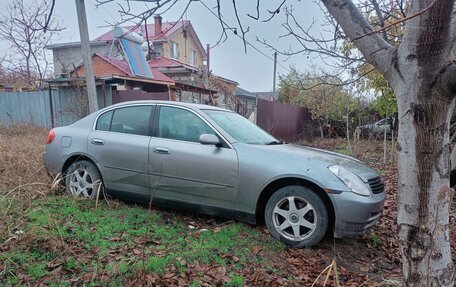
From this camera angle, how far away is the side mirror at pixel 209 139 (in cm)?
403

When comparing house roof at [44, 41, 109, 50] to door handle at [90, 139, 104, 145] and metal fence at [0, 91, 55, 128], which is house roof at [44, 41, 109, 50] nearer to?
metal fence at [0, 91, 55, 128]

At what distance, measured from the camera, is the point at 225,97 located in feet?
68.8

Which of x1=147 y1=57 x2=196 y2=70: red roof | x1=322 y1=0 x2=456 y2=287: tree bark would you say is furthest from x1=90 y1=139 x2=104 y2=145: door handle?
x1=147 y1=57 x2=196 y2=70: red roof

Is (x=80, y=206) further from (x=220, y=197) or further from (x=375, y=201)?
(x=375, y=201)

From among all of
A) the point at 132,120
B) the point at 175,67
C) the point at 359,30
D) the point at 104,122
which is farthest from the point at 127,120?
the point at 175,67

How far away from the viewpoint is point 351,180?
3.56 m

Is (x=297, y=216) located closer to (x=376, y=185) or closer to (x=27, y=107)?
(x=376, y=185)

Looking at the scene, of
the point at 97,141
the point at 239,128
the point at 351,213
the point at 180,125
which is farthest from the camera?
Answer: the point at 97,141

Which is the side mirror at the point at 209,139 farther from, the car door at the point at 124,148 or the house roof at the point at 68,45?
the house roof at the point at 68,45

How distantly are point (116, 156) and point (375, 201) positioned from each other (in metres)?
3.33

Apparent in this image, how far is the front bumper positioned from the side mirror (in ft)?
4.88

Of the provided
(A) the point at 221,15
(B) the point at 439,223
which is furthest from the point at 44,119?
(B) the point at 439,223

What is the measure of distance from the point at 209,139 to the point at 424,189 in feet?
8.41

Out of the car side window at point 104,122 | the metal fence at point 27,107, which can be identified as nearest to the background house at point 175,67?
the metal fence at point 27,107
